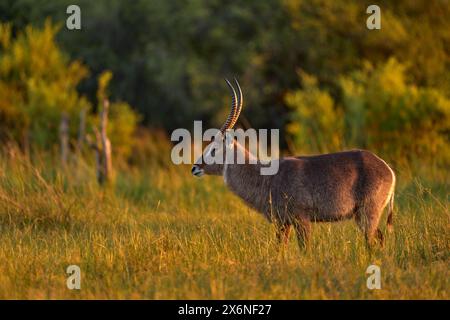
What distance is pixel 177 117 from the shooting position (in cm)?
2305

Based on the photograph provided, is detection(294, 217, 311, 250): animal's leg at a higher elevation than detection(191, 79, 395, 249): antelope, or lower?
lower

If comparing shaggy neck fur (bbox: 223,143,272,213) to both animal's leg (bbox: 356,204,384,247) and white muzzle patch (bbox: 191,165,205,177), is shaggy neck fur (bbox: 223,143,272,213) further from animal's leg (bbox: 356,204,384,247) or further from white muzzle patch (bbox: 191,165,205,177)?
animal's leg (bbox: 356,204,384,247)

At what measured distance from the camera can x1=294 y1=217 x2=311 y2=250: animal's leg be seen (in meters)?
7.04

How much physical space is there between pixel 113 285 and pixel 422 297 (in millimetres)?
2309

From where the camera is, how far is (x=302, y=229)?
709cm

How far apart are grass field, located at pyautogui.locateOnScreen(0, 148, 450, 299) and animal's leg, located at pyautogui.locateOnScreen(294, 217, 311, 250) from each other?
0.13 m

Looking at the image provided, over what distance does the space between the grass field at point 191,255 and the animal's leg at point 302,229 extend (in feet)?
0.41

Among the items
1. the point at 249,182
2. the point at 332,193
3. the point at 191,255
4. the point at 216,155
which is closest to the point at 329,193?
the point at 332,193

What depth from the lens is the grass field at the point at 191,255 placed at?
555cm

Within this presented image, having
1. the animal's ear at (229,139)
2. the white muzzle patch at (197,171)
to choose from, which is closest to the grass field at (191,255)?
the white muzzle patch at (197,171)

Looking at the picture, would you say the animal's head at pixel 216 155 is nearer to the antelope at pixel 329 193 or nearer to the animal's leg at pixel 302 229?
the antelope at pixel 329 193

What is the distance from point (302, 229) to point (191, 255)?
128 cm

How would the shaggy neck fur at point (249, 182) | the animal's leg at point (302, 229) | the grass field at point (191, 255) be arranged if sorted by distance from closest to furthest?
the grass field at point (191, 255) < the animal's leg at point (302, 229) < the shaggy neck fur at point (249, 182)

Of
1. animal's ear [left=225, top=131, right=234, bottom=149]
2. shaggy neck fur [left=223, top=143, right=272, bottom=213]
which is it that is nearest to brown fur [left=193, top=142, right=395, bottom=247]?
shaggy neck fur [left=223, top=143, right=272, bottom=213]
